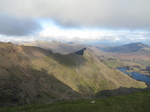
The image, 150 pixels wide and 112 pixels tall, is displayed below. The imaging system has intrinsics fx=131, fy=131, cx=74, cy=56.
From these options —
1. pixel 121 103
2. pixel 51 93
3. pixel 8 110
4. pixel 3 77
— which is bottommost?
pixel 51 93

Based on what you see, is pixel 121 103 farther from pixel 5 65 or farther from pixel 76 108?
pixel 5 65

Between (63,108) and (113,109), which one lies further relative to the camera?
(63,108)

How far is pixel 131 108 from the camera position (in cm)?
3422

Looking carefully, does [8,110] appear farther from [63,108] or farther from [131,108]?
[131,108]

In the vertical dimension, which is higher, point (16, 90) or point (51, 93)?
point (16, 90)

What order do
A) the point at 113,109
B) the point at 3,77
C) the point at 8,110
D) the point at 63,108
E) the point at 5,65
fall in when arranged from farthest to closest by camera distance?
the point at 5,65
the point at 3,77
the point at 8,110
the point at 63,108
the point at 113,109

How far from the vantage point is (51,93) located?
19075 cm

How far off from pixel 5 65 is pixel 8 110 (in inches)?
6655

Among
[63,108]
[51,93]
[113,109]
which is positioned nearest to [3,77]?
[51,93]

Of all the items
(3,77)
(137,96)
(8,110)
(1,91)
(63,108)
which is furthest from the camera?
(3,77)

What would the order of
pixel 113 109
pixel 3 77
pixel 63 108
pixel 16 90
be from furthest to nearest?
pixel 3 77, pixel 16 90, pixel 63 108, pixel 113 109

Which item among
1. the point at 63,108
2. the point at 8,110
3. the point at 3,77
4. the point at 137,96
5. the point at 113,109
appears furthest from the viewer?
the point at 3,77

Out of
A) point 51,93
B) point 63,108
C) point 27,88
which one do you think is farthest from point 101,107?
point 51,93

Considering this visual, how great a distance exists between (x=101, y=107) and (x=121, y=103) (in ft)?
22.2
